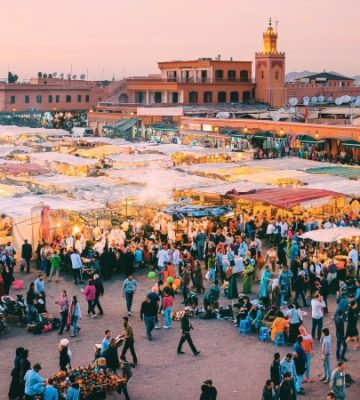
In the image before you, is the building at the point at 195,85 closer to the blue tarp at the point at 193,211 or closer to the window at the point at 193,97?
the window at the point at 193,97

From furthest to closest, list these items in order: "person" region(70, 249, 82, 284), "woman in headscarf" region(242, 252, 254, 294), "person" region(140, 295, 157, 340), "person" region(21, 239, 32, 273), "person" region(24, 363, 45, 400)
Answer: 1. "person" region(21, 239, 32, 273)
2. "person" region(70, 249, 82, 284)
3. "woman in headscarf" region(242, 252, 254, 294)
4. "person" region(140, 295, 157, 340)
5. "person" region(24, 363, 45, 400)

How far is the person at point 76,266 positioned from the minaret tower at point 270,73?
4370 centimetres

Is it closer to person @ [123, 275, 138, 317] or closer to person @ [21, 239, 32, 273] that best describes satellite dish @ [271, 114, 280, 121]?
person @ [21, 239, 32, 273]

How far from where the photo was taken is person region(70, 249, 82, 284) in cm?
1684

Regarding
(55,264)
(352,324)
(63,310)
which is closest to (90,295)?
(63,310)

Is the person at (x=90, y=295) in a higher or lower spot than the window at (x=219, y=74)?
lower

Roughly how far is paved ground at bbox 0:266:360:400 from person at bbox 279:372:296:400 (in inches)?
44.4

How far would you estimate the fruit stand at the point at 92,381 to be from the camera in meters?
10.0

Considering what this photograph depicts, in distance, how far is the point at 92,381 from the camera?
1029 cm

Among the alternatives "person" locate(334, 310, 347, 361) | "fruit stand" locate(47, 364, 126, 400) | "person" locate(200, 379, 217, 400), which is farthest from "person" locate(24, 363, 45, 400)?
"person" locate(334, 310, 347, 361)

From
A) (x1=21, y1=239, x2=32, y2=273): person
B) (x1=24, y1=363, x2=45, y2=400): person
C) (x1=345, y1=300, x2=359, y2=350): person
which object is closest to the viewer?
(x1=24, y1=363, x2=45, y2=400): person

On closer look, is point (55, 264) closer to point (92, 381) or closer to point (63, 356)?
point (63, 356)

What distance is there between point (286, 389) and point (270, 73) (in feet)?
170

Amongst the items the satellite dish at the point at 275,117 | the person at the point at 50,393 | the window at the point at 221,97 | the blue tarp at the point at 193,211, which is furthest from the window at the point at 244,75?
the person at the point at 50,393
